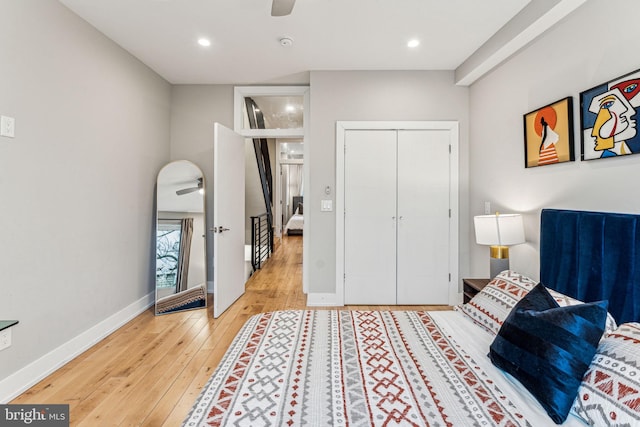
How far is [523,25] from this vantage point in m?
2.13

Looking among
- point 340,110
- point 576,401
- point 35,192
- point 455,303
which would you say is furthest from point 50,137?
point 455,303

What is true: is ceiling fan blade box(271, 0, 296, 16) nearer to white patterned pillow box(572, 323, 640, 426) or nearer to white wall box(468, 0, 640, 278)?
white wall box(468, 0, 640, 278)

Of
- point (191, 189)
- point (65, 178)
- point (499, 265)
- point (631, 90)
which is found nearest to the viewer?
point (631, 90)

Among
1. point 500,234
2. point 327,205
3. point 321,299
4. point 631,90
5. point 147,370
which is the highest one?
point 631,90

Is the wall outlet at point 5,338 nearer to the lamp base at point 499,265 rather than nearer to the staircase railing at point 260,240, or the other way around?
the staircase railing at point 260,240

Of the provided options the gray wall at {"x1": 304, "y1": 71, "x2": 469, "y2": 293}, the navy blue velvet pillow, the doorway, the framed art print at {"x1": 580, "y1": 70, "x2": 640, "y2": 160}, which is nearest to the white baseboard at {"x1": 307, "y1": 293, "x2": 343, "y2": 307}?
the doorway

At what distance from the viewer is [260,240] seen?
529 cm

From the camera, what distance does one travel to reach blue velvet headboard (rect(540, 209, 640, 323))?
142 centimetres

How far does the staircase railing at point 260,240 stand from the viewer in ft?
16.0

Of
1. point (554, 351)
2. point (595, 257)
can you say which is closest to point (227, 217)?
point (554, 351)

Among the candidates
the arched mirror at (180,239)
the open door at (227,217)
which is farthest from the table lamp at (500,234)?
the arched mirror at (180,239)

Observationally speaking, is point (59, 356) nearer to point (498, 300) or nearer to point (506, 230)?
point (498, 300)

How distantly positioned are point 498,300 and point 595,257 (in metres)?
0.58

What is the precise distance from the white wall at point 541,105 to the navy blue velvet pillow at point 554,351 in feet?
3.09
